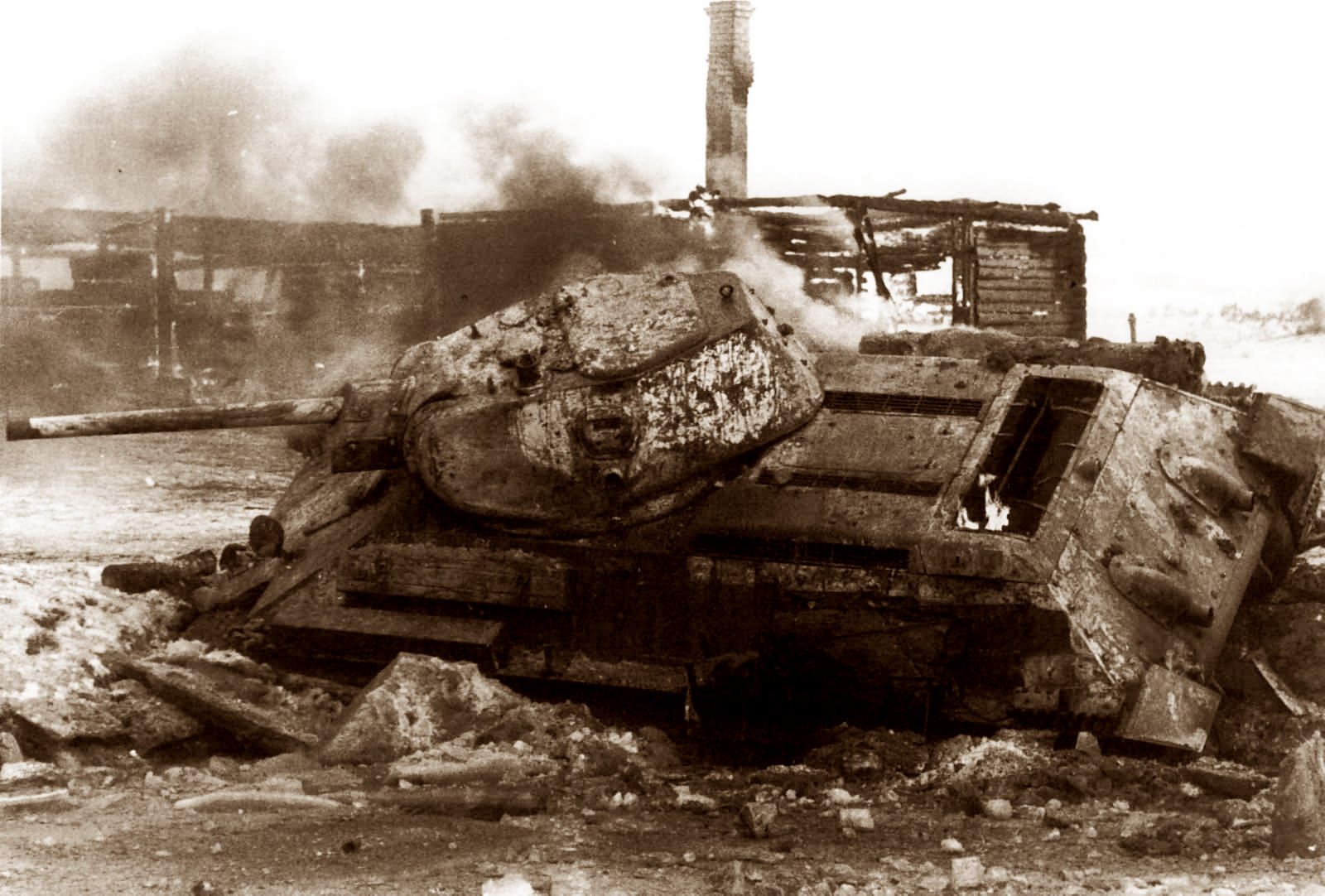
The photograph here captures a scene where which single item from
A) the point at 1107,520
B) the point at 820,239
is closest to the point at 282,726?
the point at 1107,520

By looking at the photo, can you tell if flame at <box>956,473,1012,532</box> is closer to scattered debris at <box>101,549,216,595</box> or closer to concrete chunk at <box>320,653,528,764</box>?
concrete chunk at <box>320,653,528,764</box>

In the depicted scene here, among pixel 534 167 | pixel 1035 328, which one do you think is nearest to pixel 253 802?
pixel 1035 328

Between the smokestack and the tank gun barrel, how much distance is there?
17.9 meters

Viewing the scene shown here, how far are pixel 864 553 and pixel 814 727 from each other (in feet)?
2.58

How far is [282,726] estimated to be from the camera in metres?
7.36

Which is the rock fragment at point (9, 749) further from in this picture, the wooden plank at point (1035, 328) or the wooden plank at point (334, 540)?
the wooden plank at point (1035, 328)

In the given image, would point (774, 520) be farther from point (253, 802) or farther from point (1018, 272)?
point (1018, 272)

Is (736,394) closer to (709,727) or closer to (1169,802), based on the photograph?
(709,727)

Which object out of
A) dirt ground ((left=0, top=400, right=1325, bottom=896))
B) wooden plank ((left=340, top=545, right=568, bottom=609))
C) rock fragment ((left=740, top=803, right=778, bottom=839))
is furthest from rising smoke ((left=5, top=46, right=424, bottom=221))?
rock fragment ((left=740, top=803, right=778, bottom=839))

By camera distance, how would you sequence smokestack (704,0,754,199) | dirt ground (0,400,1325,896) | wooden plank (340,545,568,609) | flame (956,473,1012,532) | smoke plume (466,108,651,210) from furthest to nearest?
smokestack (704,0,754,199), smoke plume (466,108,651,210), wooden plank (340,545,568,609), flame (956,473,1012,532), dirt ground (0,400,1325,896)

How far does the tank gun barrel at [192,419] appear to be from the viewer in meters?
8.27

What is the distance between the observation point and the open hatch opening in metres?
7.38

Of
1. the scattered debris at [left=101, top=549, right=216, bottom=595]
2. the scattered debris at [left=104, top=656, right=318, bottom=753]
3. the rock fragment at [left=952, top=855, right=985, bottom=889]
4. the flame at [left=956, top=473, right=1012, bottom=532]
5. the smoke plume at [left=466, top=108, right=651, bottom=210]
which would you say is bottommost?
the rock fragment at [left=952, top=855, right=985, bottom=889]

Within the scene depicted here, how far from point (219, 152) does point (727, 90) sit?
7.50 m
